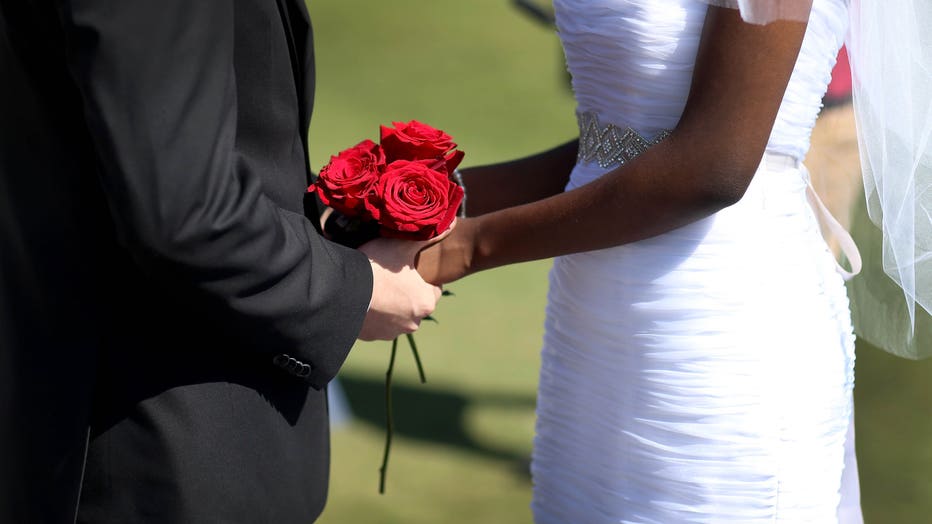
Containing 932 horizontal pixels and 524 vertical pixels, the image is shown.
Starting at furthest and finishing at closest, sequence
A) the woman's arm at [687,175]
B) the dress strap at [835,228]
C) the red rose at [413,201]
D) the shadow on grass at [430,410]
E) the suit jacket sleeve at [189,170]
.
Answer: the shadow on grass at [430,410], the dress strap at [835,228], the red rose at [413,201], the woman's arm at [687,175], the suit jacket sleeve at [189,170]

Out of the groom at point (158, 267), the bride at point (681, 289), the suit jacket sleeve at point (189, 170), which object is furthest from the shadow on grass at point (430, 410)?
the suit jacket sleeve at point (189, 170)

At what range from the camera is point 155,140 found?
121 centimetres

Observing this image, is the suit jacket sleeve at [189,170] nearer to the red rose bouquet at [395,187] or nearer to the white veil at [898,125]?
the red rose bouquet at [395,187]

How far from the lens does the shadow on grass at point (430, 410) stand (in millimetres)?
3953

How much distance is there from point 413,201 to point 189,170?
1.42ft

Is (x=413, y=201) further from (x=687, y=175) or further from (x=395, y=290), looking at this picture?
(x=687, y=175)

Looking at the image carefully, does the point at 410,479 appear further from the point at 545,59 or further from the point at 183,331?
the point at 545,59

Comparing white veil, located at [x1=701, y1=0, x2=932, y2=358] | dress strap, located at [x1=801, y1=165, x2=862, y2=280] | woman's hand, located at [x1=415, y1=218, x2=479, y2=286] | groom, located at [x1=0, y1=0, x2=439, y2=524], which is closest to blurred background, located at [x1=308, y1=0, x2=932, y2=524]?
dress strap, located at [x1=801, y1=165, x2=862, y2=280]

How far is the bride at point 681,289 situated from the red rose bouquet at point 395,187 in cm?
10

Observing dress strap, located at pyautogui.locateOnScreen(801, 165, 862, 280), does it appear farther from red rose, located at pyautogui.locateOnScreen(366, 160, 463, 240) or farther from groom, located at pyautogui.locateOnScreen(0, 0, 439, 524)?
groom, located at pyautogui.locateOnScreen(0, 0, 439, 524)

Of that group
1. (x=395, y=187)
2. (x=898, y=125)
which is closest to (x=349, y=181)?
(x=395, y=187)

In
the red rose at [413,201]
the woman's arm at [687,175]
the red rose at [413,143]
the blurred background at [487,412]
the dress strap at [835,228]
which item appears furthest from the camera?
the blurred background at [487,412]

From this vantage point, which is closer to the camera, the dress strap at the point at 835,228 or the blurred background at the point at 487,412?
the dress strap at the point at 835,228

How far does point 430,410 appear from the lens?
4207 millimetres
